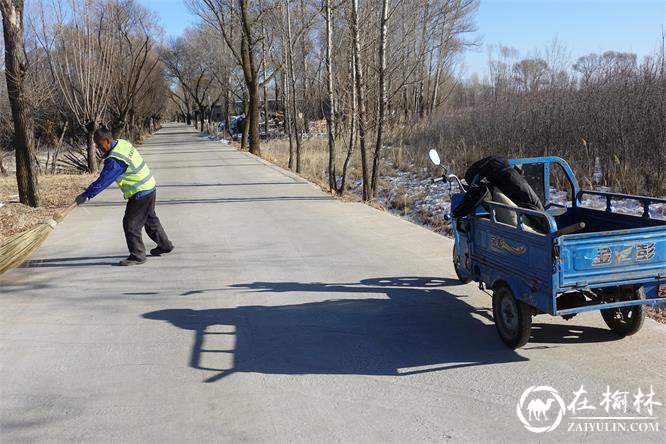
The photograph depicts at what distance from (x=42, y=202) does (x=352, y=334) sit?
1100 cm

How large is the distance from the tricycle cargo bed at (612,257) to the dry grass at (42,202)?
8.10m

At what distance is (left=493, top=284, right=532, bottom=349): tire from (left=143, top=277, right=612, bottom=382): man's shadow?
119 millimetres

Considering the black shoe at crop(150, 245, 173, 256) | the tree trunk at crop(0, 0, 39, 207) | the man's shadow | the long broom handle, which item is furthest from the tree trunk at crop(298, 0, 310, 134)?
the man's shadow

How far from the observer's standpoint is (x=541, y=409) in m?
3.96

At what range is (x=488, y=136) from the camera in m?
20.8

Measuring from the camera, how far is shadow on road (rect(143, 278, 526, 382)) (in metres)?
4.74

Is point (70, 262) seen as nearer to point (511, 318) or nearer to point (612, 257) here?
point (511, 318)

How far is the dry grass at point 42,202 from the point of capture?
1065cm

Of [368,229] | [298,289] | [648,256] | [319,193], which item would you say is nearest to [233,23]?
[319,193]

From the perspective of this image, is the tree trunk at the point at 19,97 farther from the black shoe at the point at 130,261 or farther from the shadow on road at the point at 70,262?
the black shoe at the point at 130,261

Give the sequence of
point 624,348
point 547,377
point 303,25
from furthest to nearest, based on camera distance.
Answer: point 303,25, point 624,348, point 547,377

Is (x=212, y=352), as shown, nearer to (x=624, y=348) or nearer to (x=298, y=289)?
(x=298, y=289)

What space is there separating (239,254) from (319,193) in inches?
281

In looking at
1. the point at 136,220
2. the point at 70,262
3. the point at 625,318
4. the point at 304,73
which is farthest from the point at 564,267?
the point at 304,73
